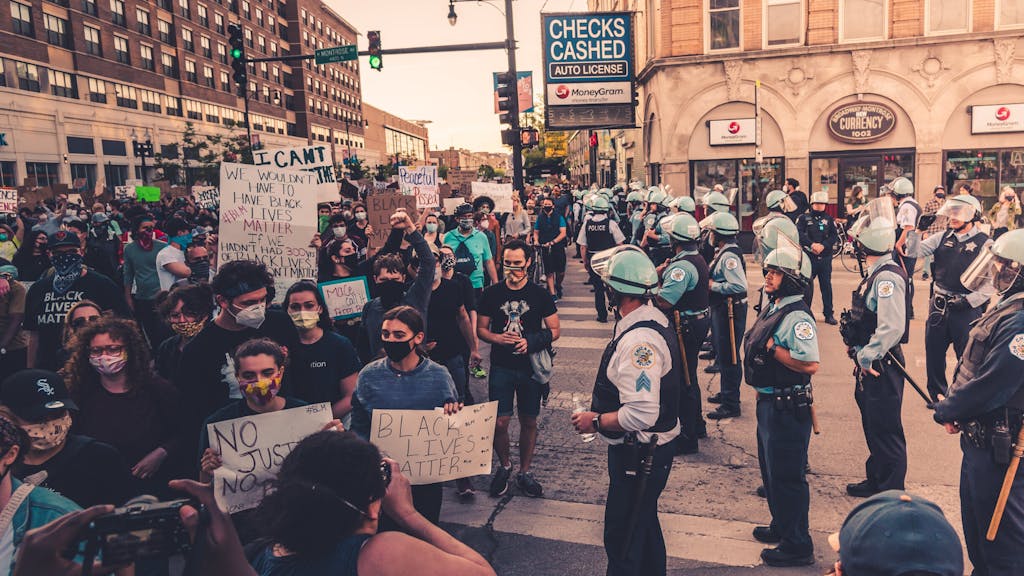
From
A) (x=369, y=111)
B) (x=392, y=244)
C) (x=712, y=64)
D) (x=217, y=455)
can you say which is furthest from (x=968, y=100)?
(x=369, y=111)

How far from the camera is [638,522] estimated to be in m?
3.67

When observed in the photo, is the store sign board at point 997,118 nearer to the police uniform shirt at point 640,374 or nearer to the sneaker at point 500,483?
the sneaker at point 500,483

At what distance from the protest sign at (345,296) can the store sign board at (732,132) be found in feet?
57.4

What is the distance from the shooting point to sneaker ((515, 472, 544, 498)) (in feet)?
18.2

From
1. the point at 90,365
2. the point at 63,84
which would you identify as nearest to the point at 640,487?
the point at 90,365

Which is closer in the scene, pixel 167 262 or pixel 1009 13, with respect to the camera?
pixel 167 262

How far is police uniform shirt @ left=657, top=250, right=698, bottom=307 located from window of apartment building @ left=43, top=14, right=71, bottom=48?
4844 cm

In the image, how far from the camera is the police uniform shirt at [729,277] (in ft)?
23.4

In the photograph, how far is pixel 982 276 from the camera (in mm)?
4465

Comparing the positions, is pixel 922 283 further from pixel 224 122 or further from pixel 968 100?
pixel 224 122

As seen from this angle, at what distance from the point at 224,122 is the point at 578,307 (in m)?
61.4

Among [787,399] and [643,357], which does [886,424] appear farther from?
[643,357]

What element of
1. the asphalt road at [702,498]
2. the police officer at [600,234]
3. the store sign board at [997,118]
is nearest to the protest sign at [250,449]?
the asphalt road at [702,498]

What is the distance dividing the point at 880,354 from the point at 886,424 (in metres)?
0.51
